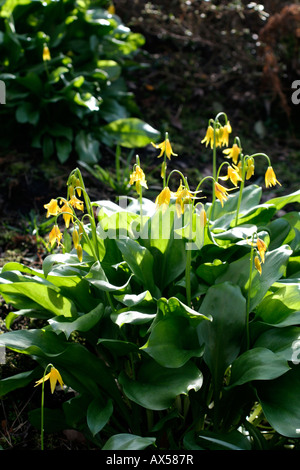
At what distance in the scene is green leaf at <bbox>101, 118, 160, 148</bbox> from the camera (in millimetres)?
4273

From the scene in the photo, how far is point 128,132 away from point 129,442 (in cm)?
296

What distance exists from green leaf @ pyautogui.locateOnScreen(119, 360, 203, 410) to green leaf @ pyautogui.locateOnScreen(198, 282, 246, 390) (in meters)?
0.12

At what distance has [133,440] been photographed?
70.5 inches

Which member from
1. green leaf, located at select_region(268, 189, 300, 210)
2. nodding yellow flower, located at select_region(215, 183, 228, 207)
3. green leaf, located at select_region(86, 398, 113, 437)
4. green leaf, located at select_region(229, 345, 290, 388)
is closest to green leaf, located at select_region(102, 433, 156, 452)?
green leaf, located at select_region(86, 398, 113, 437)

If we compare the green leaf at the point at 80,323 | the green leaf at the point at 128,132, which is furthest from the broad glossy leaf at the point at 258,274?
the green leaf at the point at 128,132

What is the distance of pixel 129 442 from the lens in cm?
179

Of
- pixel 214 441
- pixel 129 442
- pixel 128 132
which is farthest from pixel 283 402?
pixel 128 132

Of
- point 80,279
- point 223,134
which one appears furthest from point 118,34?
point 80,279

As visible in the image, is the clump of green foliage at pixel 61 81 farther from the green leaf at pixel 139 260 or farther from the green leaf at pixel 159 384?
the green leaf at pixel 159 384

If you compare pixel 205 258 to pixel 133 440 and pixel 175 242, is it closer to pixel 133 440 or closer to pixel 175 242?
pixel 175 242

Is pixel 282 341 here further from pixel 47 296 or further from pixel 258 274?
pixel 47 296

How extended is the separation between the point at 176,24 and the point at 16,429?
4685 millimetres

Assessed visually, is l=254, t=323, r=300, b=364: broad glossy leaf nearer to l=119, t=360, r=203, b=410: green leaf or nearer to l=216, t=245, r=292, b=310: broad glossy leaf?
l=216, t=245, r=292, b=310: broad glossy leaf

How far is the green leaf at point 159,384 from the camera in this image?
73.0 inches
